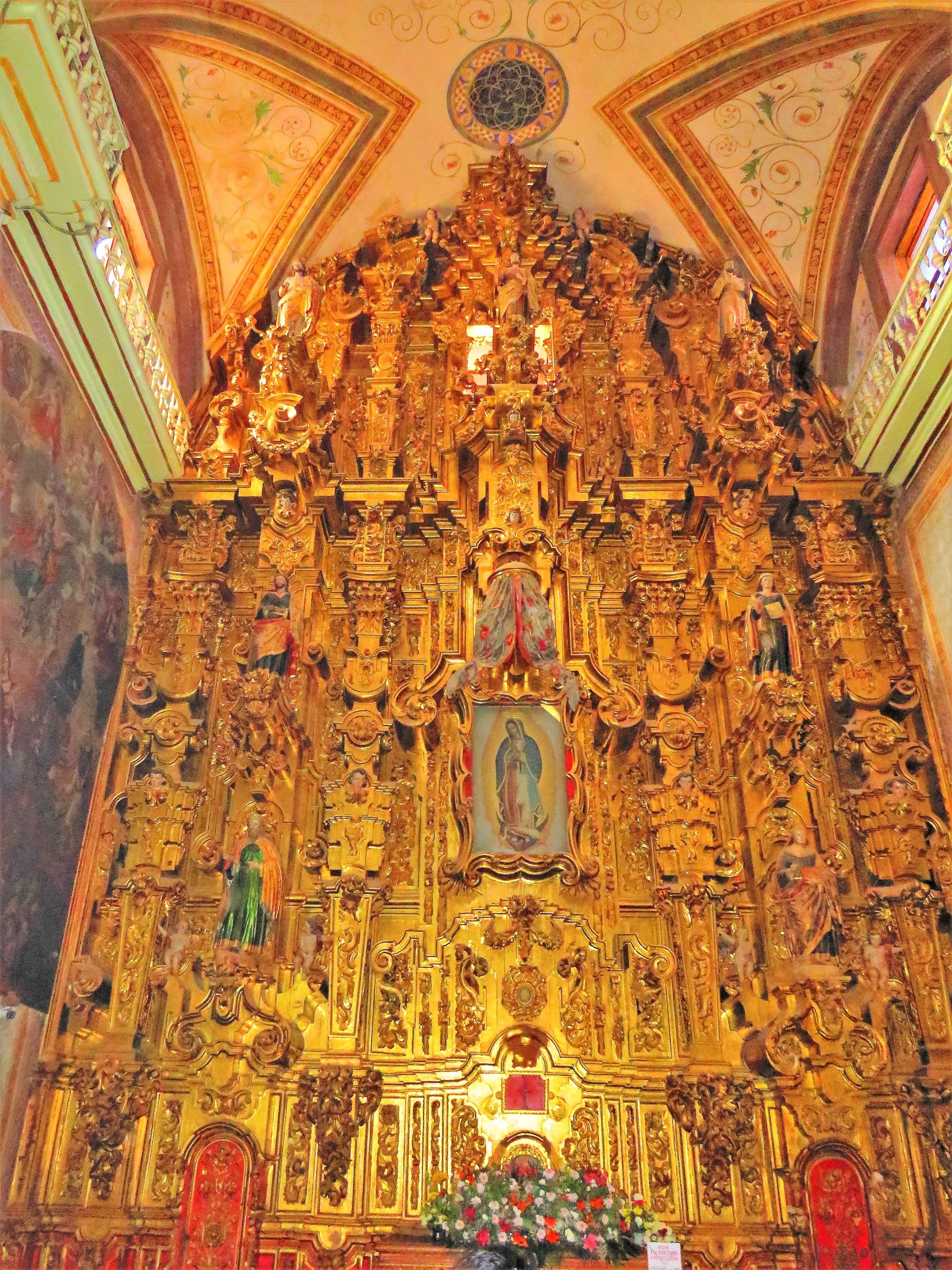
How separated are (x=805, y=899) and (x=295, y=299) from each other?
26.6ft

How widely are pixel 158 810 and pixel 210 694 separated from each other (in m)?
1.33

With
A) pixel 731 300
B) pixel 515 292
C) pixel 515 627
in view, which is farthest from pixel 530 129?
pixel 515 627

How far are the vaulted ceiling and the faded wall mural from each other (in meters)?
3.97

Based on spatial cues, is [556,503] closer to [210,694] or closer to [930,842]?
[210,694]

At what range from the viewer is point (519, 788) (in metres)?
9.99

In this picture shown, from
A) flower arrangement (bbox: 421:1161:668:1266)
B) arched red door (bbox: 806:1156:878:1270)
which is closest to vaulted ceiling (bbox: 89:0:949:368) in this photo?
arched red door (bbox: 806:1156:878:1270)

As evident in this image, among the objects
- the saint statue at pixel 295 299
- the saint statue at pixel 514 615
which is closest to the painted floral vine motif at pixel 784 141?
the saint statue at pixel 295 299

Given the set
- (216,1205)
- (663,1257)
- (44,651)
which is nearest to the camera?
(663,1257)

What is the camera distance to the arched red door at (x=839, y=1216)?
827 cm

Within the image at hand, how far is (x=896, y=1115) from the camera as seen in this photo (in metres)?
8.67

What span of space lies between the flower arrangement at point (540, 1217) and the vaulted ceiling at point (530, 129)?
31.4ft

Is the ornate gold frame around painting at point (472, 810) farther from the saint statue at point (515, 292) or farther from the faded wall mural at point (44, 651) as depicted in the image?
the saint statue at point (515, 292)

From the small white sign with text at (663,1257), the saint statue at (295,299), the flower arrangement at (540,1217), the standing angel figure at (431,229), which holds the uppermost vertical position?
the standing angel figure at (431,229)

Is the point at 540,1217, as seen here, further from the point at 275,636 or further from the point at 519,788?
the point at 275,636
